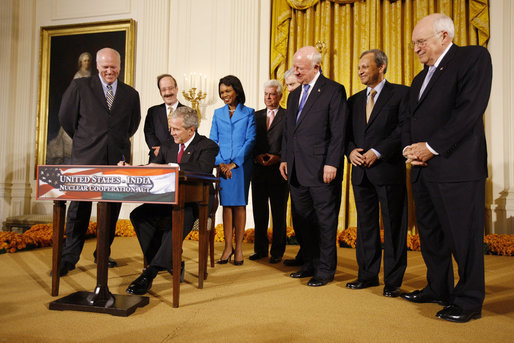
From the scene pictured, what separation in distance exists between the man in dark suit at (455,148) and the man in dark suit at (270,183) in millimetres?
1740

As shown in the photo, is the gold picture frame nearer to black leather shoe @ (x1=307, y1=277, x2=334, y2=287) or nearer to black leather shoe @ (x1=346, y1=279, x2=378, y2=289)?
black leather shoe @ (x1=307, y1=277, x2=334, y2=287)

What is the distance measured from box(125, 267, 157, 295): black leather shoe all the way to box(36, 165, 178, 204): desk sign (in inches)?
27.0

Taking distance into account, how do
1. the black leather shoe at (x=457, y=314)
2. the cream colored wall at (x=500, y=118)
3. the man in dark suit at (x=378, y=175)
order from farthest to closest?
the cream colored wall at (x=500, y=118)
the man in dark suit at (x=378, y=175)
the black leather shoe at (x=457, y=314)

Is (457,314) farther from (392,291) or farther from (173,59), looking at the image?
(173,59)

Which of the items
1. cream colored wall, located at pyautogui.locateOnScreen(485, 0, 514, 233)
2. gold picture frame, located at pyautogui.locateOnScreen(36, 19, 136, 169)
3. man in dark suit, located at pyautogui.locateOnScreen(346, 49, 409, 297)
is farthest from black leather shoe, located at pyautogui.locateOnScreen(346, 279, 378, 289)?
gold picture frame, located at pyautogui.locateOnScreen(36, 19, 136, 169)

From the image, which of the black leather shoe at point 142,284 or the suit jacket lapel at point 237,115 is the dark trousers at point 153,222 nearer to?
the black leather shoe at point 142,284

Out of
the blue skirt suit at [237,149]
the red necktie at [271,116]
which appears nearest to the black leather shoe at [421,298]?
the blue skirt suit at [237,149]

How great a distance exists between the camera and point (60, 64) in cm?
721

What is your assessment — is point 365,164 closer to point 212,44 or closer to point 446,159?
point 446,159

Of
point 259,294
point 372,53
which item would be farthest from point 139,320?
point 372,53

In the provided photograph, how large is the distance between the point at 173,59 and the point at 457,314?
5828 millimetres

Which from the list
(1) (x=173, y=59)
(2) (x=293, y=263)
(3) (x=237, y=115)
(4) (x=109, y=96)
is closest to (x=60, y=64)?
(1) (x=173, y=59)

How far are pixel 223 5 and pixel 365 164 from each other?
477 cm

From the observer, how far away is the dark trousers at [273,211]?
13.1 ft
